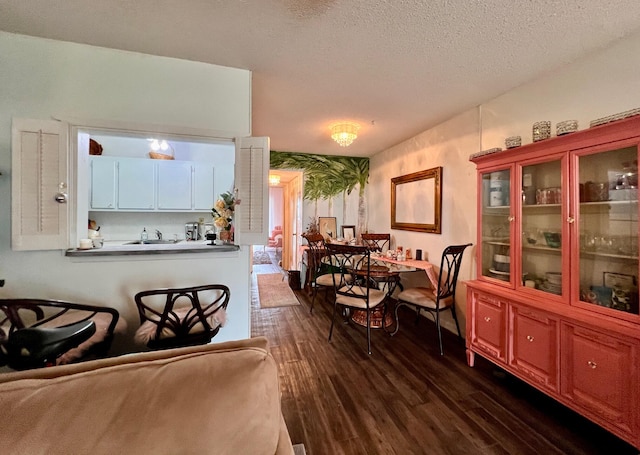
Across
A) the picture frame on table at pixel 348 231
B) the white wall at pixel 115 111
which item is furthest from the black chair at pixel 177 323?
the picture frame on table at pixel 348 231

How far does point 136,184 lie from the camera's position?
12.3 feet

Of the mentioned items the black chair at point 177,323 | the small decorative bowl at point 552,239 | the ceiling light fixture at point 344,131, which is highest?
the ceiling light fixture at point 344,131

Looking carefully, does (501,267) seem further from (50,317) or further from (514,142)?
(50,317)

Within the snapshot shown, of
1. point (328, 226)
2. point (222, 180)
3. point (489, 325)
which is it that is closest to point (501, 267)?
point (489, 325)

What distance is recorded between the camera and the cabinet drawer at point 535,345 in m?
1.76

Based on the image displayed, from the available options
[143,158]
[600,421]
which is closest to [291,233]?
[143,158]

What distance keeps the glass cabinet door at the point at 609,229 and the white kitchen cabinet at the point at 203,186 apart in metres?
4.19

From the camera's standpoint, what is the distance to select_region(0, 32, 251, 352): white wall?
5.95 feet

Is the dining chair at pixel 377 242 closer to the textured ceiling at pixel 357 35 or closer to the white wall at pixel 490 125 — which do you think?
the white wall at pixel 490 125

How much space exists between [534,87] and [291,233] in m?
4.72

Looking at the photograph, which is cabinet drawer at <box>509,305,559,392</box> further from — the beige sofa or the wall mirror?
the beige sofa

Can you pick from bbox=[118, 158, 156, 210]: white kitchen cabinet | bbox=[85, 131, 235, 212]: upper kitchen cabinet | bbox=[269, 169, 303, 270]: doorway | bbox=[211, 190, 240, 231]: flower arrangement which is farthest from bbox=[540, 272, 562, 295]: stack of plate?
bbox=[118, 158, 156, 210]: white kitchen cabinet

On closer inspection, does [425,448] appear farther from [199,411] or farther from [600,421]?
[199,411]

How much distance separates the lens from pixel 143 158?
3918 millimetres
